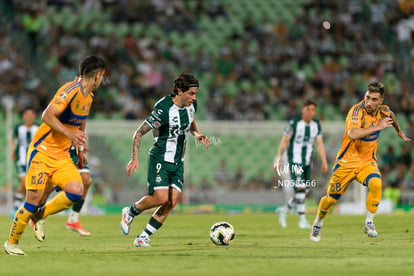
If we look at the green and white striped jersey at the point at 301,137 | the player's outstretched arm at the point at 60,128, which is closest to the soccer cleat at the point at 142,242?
the player's outstretched arm at the point at 60,128

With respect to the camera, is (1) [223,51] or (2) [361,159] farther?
(1) [223,51]

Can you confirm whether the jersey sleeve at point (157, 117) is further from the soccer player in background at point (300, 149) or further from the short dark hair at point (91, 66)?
the soccer player in background at point (300, 149)

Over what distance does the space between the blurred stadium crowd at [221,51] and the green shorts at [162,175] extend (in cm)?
1531

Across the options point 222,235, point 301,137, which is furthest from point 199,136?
point 301,137

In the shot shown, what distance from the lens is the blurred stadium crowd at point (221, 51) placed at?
2820cm

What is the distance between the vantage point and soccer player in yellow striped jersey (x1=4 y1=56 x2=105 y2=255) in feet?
33.7

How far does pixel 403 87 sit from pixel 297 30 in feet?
16.0

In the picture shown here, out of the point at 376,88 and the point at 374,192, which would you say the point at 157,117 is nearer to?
the point at 376,88

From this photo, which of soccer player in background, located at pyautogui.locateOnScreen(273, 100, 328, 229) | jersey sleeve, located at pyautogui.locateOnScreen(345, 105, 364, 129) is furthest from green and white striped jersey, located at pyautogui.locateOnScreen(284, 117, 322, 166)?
jersey sleeve, located at pyautogui.locateOnScreen(345, 105, 364, 129)

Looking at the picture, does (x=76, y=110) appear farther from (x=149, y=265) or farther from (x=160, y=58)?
(x=160, y=58)

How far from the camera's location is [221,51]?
30.5 meters

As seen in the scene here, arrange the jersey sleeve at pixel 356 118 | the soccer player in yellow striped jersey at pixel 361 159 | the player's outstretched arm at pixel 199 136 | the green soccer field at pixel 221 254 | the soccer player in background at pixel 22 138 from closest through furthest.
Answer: the green soccer field at pixel 221 254, the player's outstretched arm at pixel 199 136, the jersey sleeve at pixel 356 118, the soccer player in yellow striped jersey at pixel 361 159, the soccer player in background at pixel 22 138

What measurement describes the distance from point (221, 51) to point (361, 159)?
58.6 feet

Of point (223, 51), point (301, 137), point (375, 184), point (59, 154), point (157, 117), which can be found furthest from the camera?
point (223, 51)
